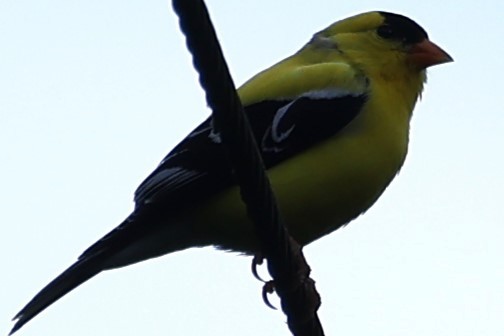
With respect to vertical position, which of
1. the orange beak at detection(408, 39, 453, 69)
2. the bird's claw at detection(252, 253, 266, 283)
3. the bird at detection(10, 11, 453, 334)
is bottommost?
the bird's claw at detection(252, 253, 266, 283)

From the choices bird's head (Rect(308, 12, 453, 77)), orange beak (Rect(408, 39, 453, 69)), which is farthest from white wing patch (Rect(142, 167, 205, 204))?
orange beak (Rect(408, 39, 453, 69))

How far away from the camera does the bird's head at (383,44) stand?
501 cm

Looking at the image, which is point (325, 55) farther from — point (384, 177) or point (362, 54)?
point (384, 177)

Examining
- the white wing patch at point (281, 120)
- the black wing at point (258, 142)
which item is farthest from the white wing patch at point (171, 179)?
the white wing patch at point (281, 120)

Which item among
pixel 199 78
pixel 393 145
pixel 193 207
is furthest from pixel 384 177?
pixel 199 78

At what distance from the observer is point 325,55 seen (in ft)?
17.1

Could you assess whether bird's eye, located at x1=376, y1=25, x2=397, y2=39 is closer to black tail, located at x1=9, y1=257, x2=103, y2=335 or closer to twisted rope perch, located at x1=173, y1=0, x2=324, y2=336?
black tail, located at x1=9, y1=257, x2=103, y2=335

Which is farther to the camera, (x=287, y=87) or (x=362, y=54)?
(x=362, y=54)

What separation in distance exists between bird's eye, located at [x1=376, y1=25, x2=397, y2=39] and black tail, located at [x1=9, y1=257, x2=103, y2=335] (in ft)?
6.30

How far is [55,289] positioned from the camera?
14.4 ft

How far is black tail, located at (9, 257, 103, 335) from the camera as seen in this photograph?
14.1 ft

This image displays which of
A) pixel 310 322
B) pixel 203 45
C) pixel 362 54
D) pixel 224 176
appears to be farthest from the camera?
pixel 362 54

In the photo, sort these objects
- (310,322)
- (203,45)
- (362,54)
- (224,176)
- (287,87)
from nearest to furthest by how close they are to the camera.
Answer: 1. (203,45)
2. (310,322)
3. (224,176)
4. (287,87)
5. (362,54)

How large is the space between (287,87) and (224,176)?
0.62 meters
